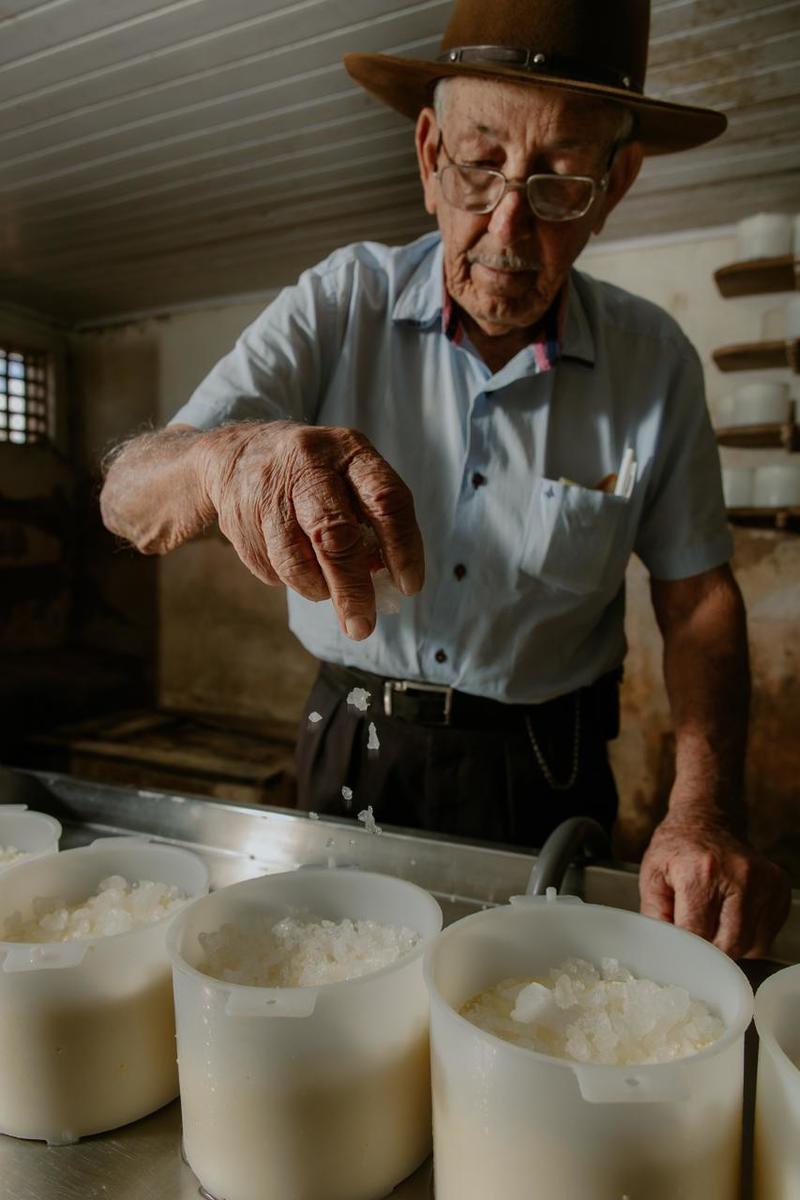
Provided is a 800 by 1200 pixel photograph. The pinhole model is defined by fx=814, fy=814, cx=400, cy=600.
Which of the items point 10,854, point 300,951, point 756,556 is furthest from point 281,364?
point 756,556

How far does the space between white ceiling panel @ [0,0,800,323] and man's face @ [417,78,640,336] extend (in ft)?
3.34

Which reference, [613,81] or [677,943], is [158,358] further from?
[677,943]

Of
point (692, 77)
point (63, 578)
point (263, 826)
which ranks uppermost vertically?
point (692, 77)

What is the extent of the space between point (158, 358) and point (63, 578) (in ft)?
7.33

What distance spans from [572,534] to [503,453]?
22cm

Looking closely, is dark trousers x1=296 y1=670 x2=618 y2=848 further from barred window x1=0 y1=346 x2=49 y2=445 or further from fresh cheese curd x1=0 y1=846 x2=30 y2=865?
barred window x1=0 y1=346 x2=49 y2=445

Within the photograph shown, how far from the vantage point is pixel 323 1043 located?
0.68 meters

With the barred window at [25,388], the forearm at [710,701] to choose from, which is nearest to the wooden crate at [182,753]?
the barred window at [25,388]

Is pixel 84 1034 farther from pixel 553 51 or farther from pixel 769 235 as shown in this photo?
pixel 769 235

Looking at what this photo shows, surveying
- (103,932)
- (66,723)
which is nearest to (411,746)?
(103,932)

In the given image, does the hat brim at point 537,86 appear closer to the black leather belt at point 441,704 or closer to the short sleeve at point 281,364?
the short sleeve at point 281,364

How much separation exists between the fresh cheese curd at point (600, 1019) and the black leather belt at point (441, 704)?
0.89 m

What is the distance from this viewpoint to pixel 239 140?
2.77 m

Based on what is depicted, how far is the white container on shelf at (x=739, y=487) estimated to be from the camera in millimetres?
3555
